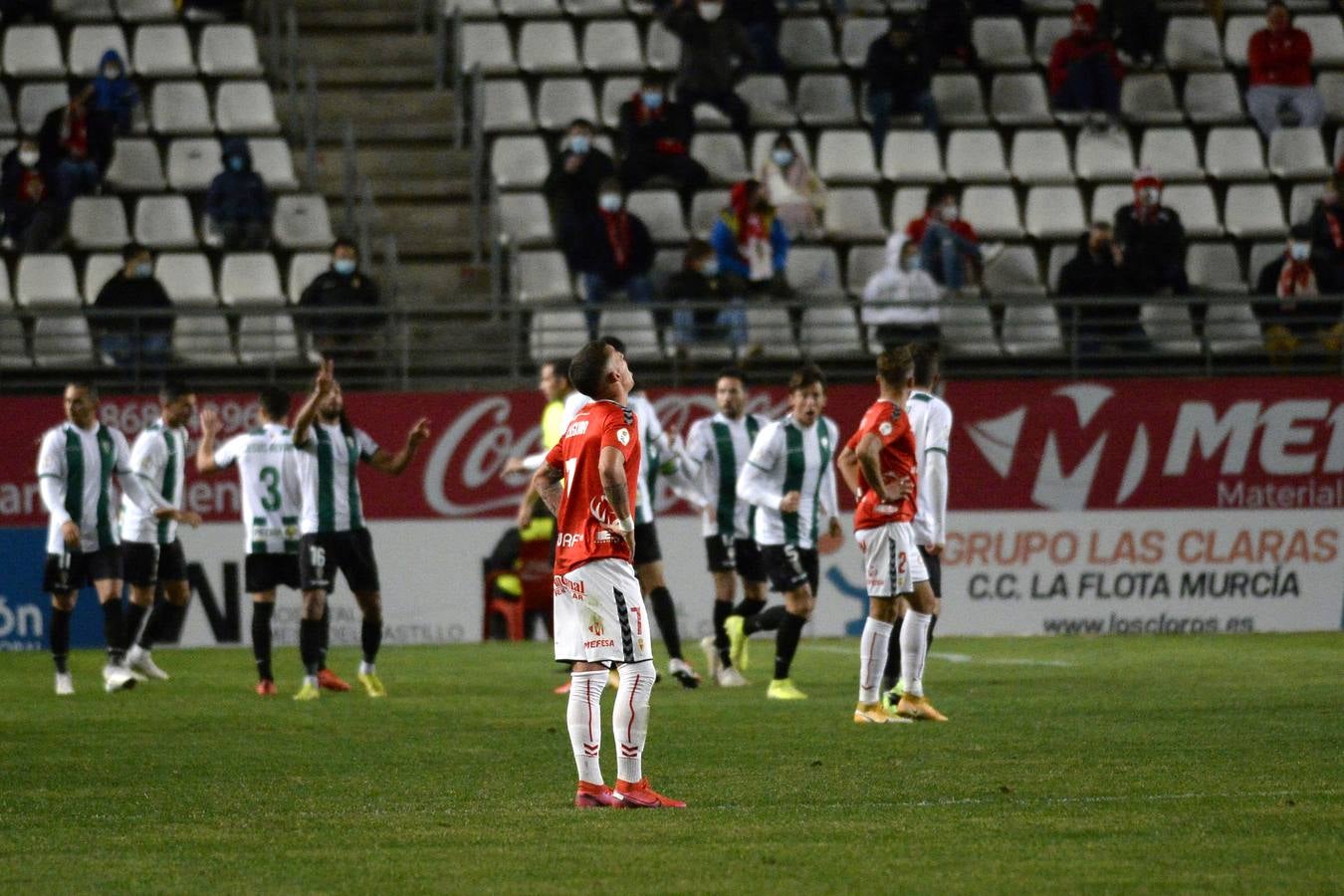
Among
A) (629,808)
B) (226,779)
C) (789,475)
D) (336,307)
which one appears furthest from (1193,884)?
(336,307)

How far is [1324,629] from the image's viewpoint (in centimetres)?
2264

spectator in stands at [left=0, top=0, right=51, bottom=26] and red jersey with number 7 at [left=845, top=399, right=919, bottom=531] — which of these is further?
spectator in stands at [left=0, top=0, right=51, bottom=26]

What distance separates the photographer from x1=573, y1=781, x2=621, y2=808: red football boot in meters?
9.32

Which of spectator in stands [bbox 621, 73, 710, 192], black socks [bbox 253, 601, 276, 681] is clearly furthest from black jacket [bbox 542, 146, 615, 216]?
black socks [bbox 253, 601, 276, 681]

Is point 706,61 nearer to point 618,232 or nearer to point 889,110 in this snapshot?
point 889,110

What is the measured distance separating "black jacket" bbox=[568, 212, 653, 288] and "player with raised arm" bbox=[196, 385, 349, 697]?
24.7 feet

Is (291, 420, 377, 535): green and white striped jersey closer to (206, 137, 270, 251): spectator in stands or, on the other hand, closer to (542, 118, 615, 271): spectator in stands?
(542, 118, 615, 271): spectator in stands

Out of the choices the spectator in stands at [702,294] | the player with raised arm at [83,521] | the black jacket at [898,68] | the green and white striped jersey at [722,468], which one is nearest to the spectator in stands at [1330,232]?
the black jacket at [898,68]

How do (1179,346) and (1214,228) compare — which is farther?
(1214,228)

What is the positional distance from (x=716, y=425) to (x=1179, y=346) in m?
8.22

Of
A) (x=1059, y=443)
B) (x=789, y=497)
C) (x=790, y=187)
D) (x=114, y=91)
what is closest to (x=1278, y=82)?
(x=790, y=187)

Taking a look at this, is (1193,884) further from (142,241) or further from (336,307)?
(142,241)

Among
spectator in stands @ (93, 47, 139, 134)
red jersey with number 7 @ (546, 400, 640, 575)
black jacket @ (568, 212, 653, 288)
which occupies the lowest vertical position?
red jersey with number 7 @ (546, 400, 640, 575)

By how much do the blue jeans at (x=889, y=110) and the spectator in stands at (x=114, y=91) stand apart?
905 centimetres
